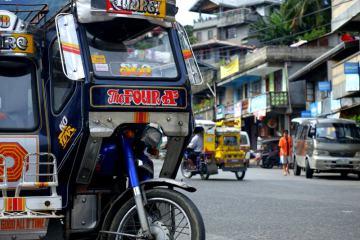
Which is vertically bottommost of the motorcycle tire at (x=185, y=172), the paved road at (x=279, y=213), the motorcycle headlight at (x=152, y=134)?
the paved road at (x=279, y=213)

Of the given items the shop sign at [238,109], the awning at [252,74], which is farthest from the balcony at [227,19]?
the shop sign at [238,109]

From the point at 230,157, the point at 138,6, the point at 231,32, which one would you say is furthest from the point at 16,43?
the point at 231,32

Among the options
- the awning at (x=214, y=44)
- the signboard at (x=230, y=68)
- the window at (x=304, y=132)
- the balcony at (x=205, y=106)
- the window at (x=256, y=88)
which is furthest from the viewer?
the awning at (x=214, y=44)

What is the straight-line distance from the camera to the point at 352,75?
3219 cm

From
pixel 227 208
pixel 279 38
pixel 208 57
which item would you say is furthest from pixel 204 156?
pixel 208 57

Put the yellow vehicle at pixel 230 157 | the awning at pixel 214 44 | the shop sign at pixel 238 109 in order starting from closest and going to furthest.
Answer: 1. the yellow vehicle at pixel 230 157
2. the shop sign at pixel 238 109
3. the awning at pixel 214 44

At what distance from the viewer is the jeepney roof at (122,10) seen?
6.14 metres

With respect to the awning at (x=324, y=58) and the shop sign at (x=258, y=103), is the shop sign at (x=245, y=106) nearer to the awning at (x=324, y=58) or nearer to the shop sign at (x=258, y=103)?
the shop sign at (x=258, y=103)

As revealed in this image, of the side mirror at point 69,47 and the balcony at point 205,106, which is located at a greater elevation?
the balcony at point 205,106

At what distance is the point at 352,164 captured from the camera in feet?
81.6

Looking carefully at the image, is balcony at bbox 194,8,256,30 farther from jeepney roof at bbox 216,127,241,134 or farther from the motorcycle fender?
the motorcycle fender

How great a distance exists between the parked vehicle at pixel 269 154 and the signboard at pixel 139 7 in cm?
3452

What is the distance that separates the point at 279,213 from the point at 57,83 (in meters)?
6.38

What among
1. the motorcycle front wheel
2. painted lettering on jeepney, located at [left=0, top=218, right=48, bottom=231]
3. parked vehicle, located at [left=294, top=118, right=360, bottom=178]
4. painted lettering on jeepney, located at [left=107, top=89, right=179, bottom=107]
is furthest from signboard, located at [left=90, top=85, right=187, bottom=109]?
parked vehicle, located at [left=294, top=118, right=360, bottom=178]
